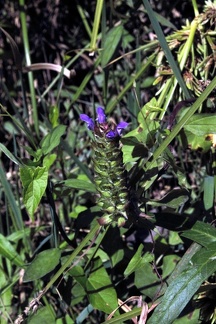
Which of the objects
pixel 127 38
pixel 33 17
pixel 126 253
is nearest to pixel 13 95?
pixel 33 17

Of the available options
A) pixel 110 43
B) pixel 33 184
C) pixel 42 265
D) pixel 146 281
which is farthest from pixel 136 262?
pixel 110 43

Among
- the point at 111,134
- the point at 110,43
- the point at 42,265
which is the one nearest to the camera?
the point at 111,134

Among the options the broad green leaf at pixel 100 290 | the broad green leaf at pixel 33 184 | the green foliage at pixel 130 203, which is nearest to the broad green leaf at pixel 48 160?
the green foliage at pixel 130 203

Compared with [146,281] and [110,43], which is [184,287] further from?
[110,43]

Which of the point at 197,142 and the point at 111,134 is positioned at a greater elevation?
the point at 111,134

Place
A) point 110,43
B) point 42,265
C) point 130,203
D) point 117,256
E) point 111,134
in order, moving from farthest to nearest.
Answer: point 110,43, point 117,256, point 42,265, point 130,203, point 111,134
